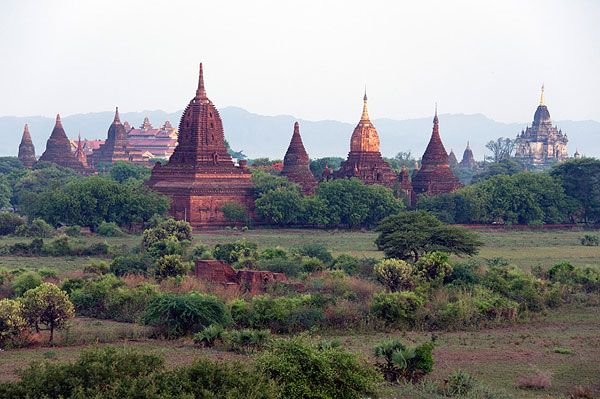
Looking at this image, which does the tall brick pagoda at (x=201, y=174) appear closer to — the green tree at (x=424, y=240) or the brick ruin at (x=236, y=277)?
the green tree at (x=424, y=240)

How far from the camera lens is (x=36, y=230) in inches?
2137

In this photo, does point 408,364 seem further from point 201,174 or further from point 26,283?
point 201,174

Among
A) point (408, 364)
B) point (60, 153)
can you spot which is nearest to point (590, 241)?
point (408, 364)

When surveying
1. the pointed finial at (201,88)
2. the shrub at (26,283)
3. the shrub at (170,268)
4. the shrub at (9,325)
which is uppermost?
the pointed finial at (201,88)

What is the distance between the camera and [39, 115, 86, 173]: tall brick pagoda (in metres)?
104

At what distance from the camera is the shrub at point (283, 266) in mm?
36719

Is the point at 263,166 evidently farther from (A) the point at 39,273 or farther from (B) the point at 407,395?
(B) the point at 407,395

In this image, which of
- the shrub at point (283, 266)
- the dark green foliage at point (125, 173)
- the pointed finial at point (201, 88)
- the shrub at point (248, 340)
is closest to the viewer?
the shrub at point (248, 340)

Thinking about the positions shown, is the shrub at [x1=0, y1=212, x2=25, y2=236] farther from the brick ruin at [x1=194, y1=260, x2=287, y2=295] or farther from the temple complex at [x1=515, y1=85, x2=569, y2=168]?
the temple complex at [x1=515, y1=85, x2=569, y2=168]

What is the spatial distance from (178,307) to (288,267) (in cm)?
1020

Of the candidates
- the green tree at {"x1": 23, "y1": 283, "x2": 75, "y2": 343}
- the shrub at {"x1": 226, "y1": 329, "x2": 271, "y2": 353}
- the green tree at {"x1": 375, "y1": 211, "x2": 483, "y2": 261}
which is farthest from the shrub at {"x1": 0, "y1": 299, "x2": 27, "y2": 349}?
the green tree at {"x1": 375, "y1": 211, "x2": 483, "y2": 261}

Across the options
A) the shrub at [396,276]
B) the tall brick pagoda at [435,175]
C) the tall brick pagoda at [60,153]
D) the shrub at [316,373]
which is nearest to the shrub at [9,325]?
the shrub at [316,373]

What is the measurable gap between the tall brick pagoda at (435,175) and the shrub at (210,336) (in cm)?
4814

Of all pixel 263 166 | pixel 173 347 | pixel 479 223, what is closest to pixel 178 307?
pixel 173 347
